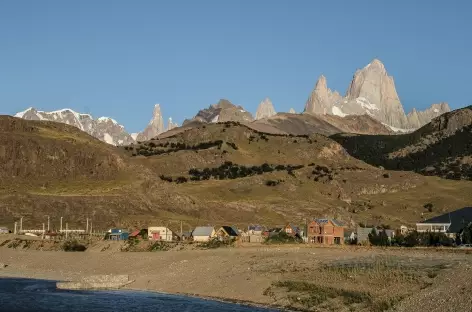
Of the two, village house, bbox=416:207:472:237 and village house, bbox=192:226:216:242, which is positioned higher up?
village house, bbox=416:207:472:237

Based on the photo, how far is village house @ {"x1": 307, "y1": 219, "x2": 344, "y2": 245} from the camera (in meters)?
129

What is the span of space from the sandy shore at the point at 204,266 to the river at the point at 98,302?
275 cm

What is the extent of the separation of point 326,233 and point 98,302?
79463mm

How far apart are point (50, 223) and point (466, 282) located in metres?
121

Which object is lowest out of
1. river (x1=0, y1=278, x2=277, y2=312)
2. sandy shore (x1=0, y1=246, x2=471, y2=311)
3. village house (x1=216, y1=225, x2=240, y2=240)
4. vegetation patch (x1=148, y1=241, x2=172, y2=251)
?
river (x1=0, y1=278, x2=277, y2=312)

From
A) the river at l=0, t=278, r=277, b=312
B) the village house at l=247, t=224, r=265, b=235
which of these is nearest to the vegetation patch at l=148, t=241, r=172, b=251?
the river at l=0, t=278, r=277, b=312

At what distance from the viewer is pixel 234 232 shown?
137 meters

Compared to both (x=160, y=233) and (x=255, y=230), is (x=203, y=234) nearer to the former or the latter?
(x=160, y=233)

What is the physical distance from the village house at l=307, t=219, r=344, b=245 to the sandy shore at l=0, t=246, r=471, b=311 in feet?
151

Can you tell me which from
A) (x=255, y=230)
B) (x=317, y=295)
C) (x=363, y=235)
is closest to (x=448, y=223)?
(x=363, y=235)

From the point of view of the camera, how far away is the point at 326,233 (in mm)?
129125

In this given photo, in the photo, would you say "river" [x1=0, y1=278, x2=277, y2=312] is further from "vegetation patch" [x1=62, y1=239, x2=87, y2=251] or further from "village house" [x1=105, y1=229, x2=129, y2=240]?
"village house" [x1=105, y1=229, x2=129, y2=240]

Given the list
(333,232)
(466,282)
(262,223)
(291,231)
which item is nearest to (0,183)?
(262,223)

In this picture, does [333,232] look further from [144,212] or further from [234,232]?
[144,212]
